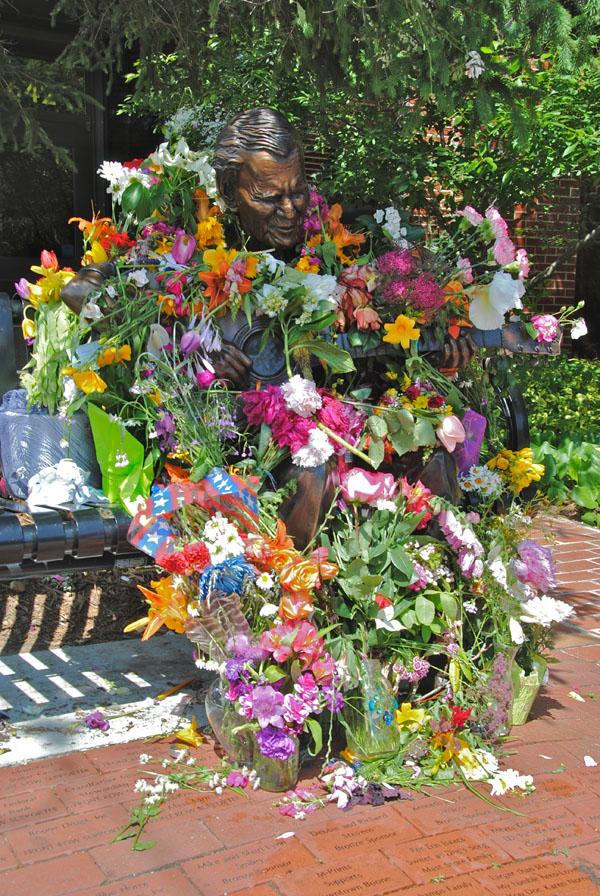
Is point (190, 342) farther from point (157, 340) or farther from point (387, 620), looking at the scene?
point (387, 620)

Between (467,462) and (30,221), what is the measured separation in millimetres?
4813

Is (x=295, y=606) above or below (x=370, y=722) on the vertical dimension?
above

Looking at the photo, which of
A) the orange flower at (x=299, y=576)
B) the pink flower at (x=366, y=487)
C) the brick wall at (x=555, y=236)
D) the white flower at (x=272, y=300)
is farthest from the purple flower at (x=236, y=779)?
the brick wall at (x=555, y=236)

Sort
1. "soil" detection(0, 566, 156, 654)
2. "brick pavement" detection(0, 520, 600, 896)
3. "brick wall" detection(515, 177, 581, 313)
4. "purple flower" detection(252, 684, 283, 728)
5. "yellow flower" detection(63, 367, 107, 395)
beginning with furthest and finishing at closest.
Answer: "brick wall" detection(515, 177, 581, 313), "soil" detection(0, 566, 156, 654), "yellow flower" detection(63, 367, 107, 395), "purple flower" detection(252, 684, 283, 728), "brick pavement" detection(0, 520, 600, 896)

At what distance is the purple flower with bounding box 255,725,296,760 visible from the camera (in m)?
2.53

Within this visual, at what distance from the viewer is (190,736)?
2.85 metres

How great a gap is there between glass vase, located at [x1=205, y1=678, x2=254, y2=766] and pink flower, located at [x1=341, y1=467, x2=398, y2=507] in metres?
0.69

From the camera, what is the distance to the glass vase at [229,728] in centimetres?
263

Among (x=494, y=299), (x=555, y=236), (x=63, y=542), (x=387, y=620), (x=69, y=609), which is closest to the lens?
(x=63, y=542)

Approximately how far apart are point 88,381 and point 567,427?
175 inches

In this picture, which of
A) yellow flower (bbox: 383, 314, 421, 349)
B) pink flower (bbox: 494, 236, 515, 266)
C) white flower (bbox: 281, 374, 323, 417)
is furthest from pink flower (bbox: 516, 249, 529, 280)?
white flower (bbox: 281, 374, 323, 417)

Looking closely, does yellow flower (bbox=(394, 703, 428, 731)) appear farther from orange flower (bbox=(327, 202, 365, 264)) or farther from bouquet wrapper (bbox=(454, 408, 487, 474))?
orange flower (bbox=(327, 202, 365, 264))

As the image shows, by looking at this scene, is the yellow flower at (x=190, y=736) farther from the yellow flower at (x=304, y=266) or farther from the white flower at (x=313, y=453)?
the yellow flower at (x=304, y=266)

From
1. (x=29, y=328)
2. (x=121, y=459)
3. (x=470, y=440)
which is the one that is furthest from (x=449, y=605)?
(x=29, y=328)
